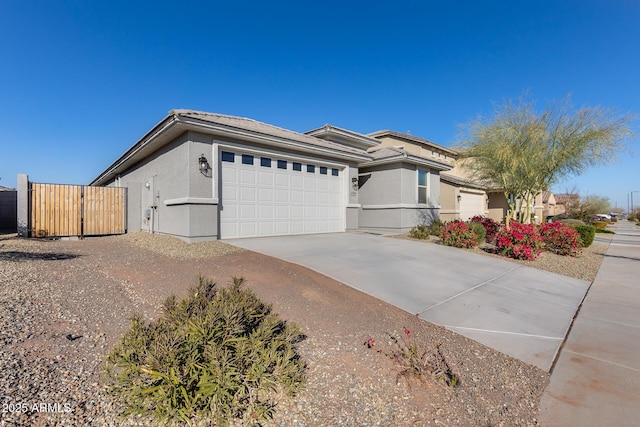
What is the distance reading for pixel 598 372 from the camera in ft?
10.0

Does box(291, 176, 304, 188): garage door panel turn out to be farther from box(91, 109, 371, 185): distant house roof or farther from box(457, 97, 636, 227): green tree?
box(457, 97, 636, 227): green tree

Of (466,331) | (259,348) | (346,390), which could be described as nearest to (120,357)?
(259,348)

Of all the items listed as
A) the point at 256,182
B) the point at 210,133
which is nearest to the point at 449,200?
the point at 256,182

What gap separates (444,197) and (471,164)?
6.13 meters

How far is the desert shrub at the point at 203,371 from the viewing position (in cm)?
197

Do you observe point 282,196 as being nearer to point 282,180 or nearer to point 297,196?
point 282,180

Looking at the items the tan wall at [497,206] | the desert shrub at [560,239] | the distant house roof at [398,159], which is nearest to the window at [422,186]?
the distant house roof at [398,159]

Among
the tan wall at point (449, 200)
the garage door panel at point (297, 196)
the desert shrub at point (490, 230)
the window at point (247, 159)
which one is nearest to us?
the window at point (247, 159)

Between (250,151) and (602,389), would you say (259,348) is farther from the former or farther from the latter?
(250,151)

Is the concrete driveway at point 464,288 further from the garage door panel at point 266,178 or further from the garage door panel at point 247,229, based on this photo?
the garage door panel at point 266,178

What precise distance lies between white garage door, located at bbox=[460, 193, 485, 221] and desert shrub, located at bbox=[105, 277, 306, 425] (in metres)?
20.9

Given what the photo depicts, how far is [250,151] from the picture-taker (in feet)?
32.2

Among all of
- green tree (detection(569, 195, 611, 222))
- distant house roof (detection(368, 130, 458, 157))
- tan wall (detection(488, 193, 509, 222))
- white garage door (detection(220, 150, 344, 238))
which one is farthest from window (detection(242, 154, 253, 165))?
green tree (detection(569, 195, 611, 222))

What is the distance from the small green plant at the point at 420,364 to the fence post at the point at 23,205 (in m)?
12.6
